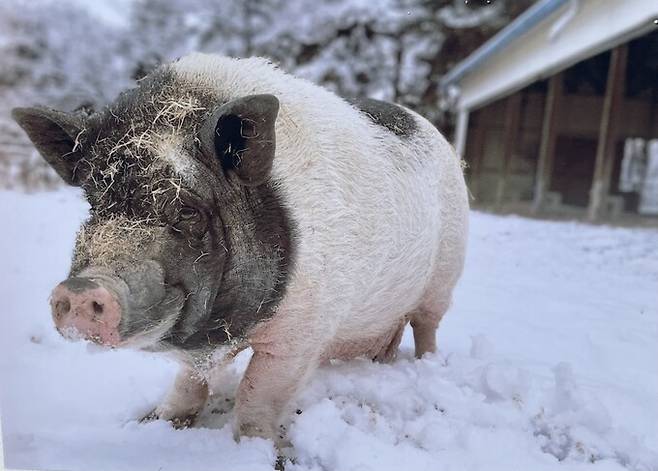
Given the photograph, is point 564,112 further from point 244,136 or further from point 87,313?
point 87,313

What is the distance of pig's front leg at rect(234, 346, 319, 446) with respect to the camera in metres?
1.27

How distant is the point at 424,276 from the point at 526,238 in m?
0.52

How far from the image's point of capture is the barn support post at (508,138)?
7.43 feet

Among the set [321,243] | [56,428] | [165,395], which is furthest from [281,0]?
[56,428]

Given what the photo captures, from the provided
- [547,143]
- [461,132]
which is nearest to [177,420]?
[461,132]

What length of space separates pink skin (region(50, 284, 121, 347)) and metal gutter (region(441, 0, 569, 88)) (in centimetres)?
144

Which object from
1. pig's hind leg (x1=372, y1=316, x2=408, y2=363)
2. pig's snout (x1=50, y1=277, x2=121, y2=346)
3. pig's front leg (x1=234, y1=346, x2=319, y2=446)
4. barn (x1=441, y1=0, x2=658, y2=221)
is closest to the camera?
pig's snout (x1=50, y1=277, x2=121, y2=346)

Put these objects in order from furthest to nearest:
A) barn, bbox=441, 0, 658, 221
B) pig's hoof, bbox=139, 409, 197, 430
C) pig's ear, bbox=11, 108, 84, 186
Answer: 1. barn, bbox=441, 0, 658, 221
2. pig's hoof, bbox=139, 409, 197, 430
3. pig's ear, bbox=11, 108, 84, 186

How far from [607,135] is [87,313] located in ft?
6.63

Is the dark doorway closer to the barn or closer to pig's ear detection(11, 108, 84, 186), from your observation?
the barn

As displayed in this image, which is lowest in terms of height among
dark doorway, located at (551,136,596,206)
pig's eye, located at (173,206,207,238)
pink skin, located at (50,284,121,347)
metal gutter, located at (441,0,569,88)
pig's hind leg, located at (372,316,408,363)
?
pig's hind leg, located at (372,316,408,363)

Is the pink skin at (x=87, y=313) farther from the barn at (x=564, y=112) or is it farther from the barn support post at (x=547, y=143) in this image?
the barn support post at (x=547, y=143)

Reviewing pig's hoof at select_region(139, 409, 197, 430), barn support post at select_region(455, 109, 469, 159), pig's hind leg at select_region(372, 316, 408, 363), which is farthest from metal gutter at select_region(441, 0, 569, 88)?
pig's hoof at select_region(139, 409, 197, 430)

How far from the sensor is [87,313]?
0.94 m
